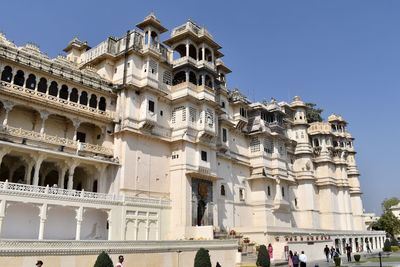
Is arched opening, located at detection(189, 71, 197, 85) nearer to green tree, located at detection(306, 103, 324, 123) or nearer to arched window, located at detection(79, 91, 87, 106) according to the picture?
arched window, located at detection(79, 91, 87, 106)

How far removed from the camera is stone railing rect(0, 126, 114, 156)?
2792cm

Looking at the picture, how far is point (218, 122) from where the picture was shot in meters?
45.3

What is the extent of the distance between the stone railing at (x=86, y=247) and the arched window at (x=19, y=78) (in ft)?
47.5

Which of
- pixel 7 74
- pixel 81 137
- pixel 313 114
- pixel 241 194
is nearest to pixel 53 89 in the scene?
pixel 7 74

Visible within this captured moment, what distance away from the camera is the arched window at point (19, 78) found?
29.7 m

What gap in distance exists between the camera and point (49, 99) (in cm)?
3064

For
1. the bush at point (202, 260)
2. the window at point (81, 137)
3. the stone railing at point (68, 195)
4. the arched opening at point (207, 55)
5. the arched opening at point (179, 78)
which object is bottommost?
the bush at point (202, 260)

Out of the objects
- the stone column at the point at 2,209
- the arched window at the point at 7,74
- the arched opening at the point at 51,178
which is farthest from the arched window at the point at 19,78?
the stone column at the point at 2,209

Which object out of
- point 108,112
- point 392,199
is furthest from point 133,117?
point 392,199

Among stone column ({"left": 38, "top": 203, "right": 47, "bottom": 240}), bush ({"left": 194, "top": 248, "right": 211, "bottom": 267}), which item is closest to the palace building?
stone column ({"left": 38, "top": 203, "right": 47, "bottom": 240})

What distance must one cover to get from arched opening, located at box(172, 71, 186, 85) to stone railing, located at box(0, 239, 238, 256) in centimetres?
1779

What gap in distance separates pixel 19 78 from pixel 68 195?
1025cm

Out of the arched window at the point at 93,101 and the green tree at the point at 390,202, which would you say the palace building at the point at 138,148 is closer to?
the arched window at the point at 93,101

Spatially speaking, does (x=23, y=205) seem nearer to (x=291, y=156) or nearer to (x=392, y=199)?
(x=291, y=156)
